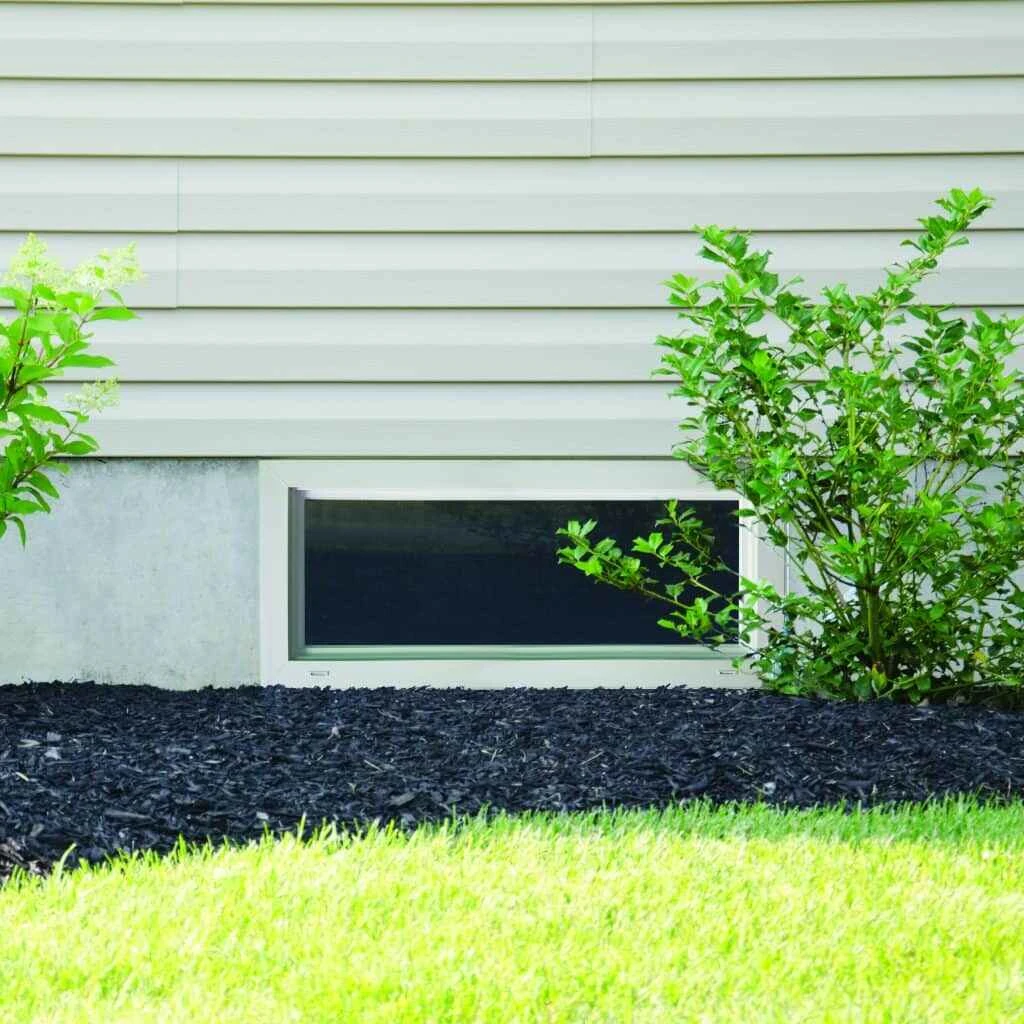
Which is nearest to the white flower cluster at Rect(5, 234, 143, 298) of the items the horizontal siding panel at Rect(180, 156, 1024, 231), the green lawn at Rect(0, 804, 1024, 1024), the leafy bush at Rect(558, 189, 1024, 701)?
the horizontal siding panel at Rect(180, 156, 1024, 231)

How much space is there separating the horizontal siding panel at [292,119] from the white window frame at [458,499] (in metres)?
1.02

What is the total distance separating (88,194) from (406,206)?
3.38ft

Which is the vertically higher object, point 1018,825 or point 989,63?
point 989,63

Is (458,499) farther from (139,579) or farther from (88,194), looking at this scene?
(88,194)

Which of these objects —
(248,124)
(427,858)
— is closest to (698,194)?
Answer: (248,124)

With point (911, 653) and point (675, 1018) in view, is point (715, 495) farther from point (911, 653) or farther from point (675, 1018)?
Result: point (675, 1018)

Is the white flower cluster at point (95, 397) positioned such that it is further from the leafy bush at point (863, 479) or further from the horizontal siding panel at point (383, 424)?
the leafy bush at point (863, 479)

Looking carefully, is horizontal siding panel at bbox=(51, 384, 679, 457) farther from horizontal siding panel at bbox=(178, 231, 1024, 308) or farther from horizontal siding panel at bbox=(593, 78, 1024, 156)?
horizontal siding panel at bbox=(593, 78, 1024, 156)

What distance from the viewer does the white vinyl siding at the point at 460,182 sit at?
437 centimetres

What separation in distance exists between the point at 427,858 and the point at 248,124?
2728 millimetres

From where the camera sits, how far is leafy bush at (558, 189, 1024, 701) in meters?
3.77

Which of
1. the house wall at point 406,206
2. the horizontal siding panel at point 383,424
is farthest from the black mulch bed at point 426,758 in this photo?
the horizontal siding panel at point 383,424

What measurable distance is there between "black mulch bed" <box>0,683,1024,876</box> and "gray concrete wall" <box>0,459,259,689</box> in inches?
8.8

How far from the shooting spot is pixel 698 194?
439cm
